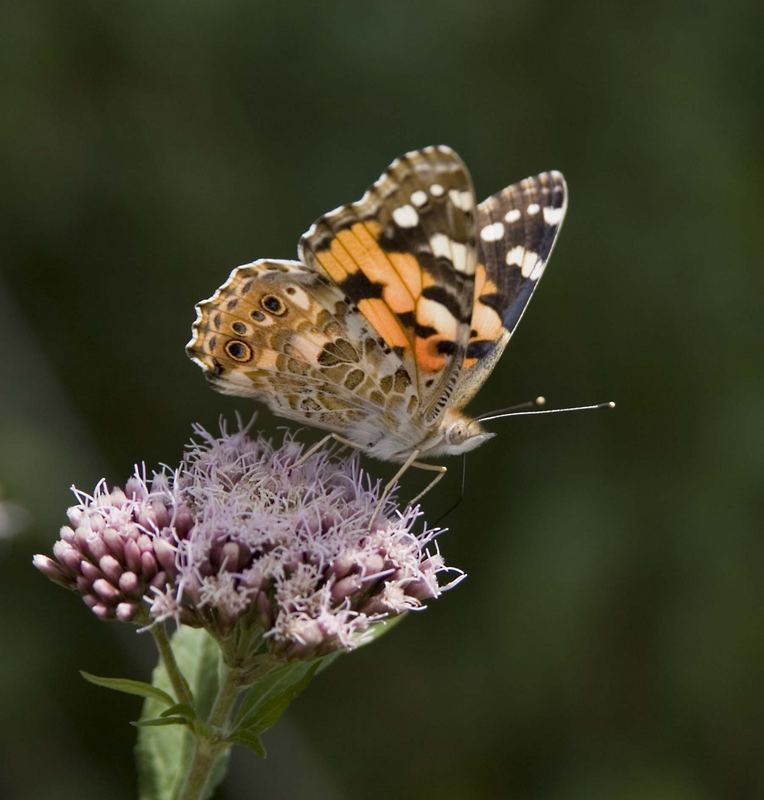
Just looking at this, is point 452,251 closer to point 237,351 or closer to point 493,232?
point 493,232

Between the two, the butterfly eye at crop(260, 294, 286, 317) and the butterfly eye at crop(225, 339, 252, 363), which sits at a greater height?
the butterfly eye at crop(260, 294, 286, 317)

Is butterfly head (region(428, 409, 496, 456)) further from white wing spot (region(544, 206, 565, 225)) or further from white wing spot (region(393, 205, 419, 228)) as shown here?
white wing spot (region(544, 206, 565, 225))

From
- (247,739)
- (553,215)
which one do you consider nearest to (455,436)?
(553,215)

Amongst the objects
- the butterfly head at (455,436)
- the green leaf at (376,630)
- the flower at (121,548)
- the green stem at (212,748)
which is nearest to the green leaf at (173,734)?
the green stem at (212,748)

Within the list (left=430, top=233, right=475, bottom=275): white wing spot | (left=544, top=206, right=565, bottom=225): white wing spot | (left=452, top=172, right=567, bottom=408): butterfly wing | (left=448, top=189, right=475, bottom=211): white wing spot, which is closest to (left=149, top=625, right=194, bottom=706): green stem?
(left=452, top=172, right=567, bottom=408): butterfly wing

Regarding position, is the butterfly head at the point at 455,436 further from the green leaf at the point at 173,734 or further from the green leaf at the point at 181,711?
the green leaf at the point at 181,711
